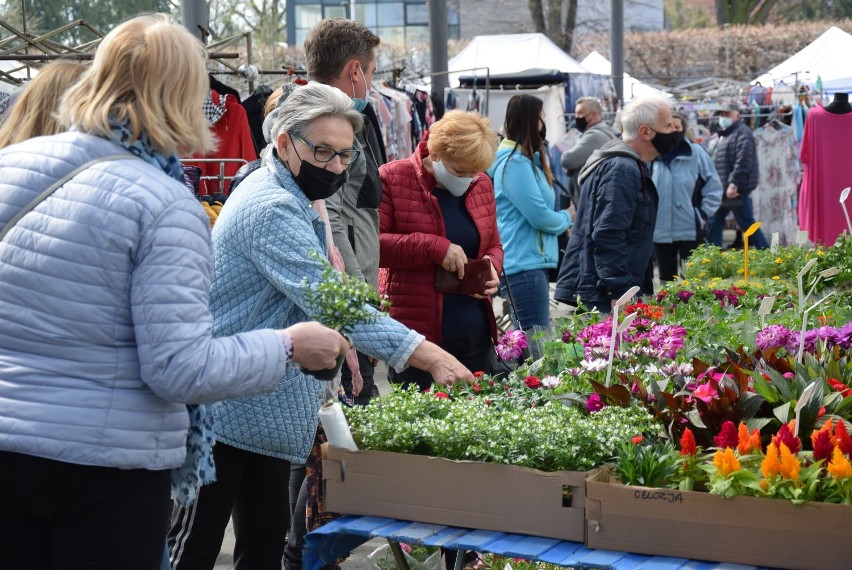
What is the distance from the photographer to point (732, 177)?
463 inches

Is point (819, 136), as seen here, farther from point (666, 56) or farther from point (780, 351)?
point (666, 56)

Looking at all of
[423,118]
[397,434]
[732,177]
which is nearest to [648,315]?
[397,434]

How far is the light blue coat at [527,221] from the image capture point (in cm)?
570

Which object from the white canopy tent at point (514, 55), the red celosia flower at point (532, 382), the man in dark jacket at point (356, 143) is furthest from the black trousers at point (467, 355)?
the white canopy tent at point (514, 55)

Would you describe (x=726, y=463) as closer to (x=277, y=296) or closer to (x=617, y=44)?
(x=277, y=296)

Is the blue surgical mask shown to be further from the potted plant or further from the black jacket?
the black jacket

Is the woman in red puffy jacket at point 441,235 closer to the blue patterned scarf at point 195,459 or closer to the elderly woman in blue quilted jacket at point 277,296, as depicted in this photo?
the elderly woman in blue quilted jacket at point 277,296

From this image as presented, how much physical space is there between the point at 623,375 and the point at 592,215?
2.60 meters

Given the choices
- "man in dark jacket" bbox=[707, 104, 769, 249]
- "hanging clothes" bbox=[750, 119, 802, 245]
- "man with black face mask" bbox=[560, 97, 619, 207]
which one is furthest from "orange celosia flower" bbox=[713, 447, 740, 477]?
"hanging clothes" bbox=[750, 119, 802, 245]

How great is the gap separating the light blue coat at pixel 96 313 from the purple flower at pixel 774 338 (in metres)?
2.11

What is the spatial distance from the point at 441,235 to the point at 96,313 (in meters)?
2.60

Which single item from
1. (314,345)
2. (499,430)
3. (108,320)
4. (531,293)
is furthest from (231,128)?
(108,320)

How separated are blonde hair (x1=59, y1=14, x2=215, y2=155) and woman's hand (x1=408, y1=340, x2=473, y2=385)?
3.30 feet

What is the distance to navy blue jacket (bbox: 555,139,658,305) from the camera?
548 cm
